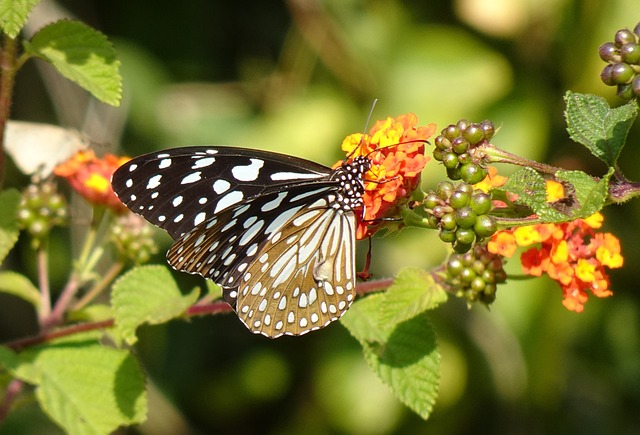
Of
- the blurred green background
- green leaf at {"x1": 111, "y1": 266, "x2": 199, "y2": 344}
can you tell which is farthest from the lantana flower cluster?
the blurred green background

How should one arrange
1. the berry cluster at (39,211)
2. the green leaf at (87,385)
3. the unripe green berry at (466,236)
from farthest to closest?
the berry cluster at (39,211) → the green leaf at (87,385) → the unripe green berry at (466,236)

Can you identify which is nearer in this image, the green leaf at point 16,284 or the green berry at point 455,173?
the green berry at point 455,173

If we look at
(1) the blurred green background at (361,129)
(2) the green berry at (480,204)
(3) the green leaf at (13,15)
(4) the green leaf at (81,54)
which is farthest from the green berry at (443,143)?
(1) the blurred green background at (361,129)

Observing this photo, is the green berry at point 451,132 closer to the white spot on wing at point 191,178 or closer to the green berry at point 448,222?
the green berry at point 448,222

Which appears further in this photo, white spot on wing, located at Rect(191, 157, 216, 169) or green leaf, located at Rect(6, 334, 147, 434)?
white spot on wing, located at Rect(191, 157, 216, 169)

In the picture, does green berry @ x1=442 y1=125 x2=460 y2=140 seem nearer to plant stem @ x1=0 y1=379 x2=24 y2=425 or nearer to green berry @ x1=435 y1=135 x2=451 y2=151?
green berry @ x1=435 y1=135 x2=451 y2=151

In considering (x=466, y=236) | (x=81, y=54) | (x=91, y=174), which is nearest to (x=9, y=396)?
(x=91, y=174)
